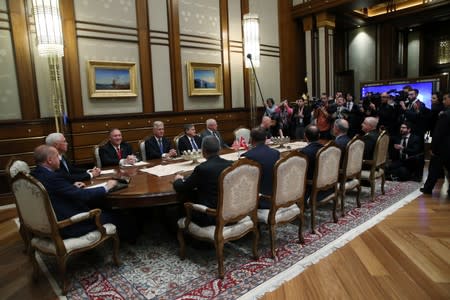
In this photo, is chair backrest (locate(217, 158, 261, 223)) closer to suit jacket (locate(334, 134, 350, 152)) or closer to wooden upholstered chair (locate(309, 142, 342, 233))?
wooden upholstered chair (locate(309, 142, 342, 233))

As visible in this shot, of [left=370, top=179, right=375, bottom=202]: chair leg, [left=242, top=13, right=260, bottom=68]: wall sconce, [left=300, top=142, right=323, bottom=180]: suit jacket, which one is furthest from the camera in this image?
[left=242, top=13, right=260, bottom=68]: wall sconce

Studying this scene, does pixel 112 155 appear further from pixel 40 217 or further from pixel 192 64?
pixel 192 64

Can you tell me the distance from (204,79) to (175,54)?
0.84m

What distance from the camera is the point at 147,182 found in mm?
2701

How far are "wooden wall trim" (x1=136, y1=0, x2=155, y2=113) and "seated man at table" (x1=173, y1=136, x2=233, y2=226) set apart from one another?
3.91 metres

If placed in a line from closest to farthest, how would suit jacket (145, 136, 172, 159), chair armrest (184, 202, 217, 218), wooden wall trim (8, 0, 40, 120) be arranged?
1. chair armrest (184, 202, 217, 218)
2. suit jacket (145, 136, 172, 159)
3. wooden wall trim (8, 0, 40, 120)

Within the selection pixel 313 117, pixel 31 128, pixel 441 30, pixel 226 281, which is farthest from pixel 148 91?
pixel 441 30

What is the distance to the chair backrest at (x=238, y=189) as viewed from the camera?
7.23 ft

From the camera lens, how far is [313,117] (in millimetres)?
6559

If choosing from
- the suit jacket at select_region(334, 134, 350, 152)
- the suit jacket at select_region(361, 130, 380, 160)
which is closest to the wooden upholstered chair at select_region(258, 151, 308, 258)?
the suit jacket at select_region(334, 134, 350, 152)

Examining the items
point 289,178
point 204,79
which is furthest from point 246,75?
point 289,178

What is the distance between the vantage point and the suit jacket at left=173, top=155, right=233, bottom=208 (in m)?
2.31

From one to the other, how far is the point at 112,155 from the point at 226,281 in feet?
7.53

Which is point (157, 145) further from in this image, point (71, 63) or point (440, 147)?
point (440, 147)
